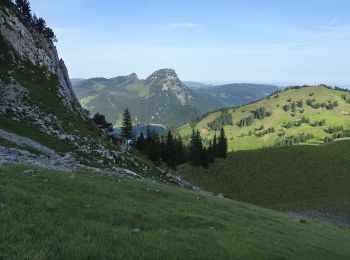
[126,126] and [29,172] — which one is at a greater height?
[29,172]

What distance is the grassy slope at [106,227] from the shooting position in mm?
12469

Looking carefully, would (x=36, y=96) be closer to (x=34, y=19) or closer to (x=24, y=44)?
(x=24, y=44)

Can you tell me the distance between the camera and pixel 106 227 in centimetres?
1619

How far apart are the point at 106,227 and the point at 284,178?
117m

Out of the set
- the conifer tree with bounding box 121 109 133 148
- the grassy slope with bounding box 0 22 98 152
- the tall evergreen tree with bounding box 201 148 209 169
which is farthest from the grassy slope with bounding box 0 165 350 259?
the tall evergreen tree with bounding box 201 148 209 169

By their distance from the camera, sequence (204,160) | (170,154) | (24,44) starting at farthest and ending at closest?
(204,160) < (170,154) < (24,44)

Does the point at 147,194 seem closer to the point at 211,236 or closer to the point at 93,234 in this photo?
the point at 211,236

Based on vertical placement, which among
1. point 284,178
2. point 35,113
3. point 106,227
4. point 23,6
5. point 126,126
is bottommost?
point 284,178

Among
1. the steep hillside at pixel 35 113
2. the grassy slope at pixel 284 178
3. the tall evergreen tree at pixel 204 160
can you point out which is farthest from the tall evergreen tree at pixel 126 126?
the steep hillside at pixel 35 113

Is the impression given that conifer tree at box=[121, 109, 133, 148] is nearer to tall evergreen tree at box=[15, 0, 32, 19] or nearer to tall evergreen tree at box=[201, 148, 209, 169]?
tall evergreen tree at box=[201, 148, 209, 169]

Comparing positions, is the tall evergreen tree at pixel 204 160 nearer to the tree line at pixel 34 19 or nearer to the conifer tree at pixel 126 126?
the conifer tree at pixel 126 126

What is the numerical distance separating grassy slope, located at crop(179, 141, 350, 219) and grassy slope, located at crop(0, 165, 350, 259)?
245 ft

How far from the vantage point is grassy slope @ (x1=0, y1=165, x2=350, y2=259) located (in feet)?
40.9

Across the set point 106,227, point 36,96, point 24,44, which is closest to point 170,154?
point 24,44
